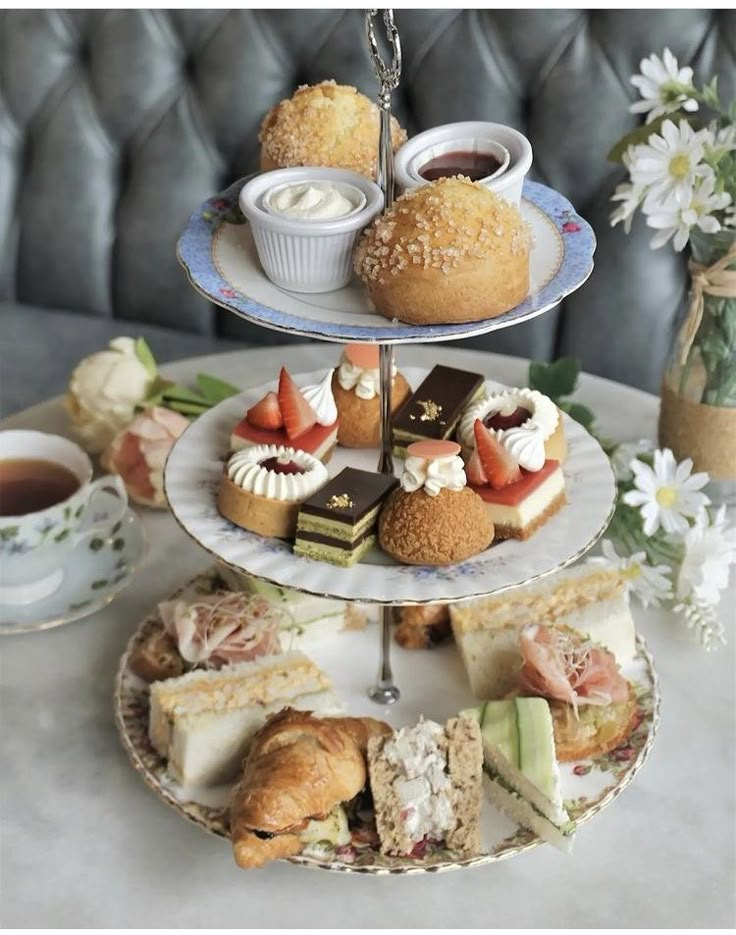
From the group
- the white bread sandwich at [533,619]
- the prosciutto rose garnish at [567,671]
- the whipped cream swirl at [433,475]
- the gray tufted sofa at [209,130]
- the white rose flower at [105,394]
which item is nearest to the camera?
the whipped cream swirl at [433,475]

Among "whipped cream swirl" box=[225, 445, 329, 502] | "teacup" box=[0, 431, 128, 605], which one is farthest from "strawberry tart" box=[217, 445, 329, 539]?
"teacup" box=[0, 431, 128, 605]

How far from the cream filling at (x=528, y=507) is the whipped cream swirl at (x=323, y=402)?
21 centimetres

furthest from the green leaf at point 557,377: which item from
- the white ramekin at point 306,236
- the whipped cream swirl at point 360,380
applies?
the white ramekin at point 306,236

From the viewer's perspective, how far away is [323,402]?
1275 millimetres

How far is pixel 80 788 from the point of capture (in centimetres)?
126

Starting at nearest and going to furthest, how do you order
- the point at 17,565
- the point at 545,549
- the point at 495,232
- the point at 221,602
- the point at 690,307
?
the point at 495,232 < the point at 545,549 < the point at 221,602 < the point at 17,565 < the point at 690,307

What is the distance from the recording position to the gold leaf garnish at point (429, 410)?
4.20ft

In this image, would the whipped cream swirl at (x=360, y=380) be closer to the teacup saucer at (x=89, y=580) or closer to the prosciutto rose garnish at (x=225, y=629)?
the prosciutto rose garnish at (x=225, y=629)

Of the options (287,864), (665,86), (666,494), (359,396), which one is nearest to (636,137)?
(665,86)

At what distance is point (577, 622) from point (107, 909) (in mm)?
576

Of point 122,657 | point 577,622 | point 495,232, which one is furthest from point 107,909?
point 495,232

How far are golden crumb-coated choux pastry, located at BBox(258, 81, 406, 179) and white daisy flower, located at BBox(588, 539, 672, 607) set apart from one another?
54cm

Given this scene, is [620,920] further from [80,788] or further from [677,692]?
[80,788]

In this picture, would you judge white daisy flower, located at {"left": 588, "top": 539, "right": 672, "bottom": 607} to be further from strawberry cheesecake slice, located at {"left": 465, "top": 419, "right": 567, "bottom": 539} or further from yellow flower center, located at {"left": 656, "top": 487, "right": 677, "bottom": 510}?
strawberry cheesecake slice, located at {"left": 465, "top": 419, "right": 567, "bottom": 539}
